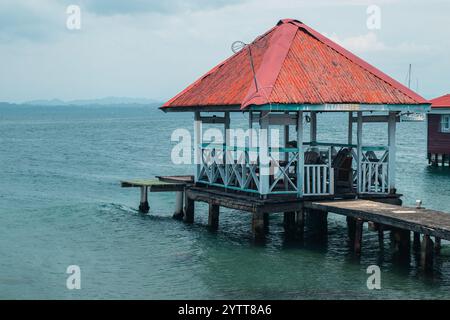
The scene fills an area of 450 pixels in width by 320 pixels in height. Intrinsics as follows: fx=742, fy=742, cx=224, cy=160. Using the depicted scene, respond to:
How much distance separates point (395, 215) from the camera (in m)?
17.2

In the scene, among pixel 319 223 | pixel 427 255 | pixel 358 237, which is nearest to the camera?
pixel 427 255

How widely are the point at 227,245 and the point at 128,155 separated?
40.2 m

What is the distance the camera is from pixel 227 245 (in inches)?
810

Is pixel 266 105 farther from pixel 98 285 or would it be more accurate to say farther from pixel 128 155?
pixel 128 155

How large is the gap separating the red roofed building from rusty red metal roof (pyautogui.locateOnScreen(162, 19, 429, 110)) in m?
22.0

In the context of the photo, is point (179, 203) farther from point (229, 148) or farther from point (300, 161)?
point (300, 161)

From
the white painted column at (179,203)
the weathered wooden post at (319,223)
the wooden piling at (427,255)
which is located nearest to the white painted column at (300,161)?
the weathered wooden post at (319,223)

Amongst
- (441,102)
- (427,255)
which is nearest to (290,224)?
(427,255)

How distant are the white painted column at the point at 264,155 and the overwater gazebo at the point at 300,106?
26 mm

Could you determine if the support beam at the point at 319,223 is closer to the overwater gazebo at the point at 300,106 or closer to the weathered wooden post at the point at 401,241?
the overwater gazebo at the point at 300,106

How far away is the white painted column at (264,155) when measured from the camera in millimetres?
19141

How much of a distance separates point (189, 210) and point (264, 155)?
5.31m

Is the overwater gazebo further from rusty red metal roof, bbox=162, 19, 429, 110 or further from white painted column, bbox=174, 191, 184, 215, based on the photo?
white painted column, bbox=174, 191, 184, 215

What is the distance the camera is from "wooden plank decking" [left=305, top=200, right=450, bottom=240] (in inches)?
622
